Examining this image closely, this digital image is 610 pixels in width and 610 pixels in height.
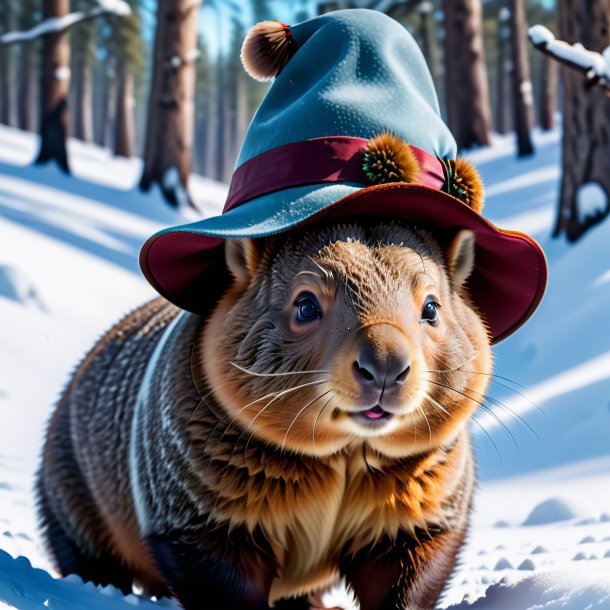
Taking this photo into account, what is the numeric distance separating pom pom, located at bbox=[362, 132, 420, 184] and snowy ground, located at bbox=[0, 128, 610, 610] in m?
0.68

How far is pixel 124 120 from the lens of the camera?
23.7 m

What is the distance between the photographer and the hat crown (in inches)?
109

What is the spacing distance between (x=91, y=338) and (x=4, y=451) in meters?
1.99

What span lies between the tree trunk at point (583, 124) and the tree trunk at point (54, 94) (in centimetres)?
851

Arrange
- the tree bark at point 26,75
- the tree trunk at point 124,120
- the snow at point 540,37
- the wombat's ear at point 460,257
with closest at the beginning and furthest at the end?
the wombat's ear at point 460,257 < the snow at point 540,37 < the tree trunk at point 124,120 < the tree bark at point 26,75

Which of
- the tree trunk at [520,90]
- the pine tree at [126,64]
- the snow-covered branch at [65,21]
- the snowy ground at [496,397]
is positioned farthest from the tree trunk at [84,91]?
the snowy ground at [496,397]

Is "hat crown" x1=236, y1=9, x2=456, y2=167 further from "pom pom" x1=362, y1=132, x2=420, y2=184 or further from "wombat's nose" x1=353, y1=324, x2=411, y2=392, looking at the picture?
"wombat's nose" x1=353, y1=324, x2=411, y2=392

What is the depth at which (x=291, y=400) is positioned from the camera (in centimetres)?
250

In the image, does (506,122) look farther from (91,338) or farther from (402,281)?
(402,281)

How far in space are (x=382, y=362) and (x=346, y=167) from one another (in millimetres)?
693

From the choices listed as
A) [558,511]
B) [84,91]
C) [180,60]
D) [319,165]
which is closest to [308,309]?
[319,165]

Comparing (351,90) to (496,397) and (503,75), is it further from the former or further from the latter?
(503,75)

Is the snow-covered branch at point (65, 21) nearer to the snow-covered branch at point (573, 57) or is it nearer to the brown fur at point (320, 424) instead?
the snow-covered branch at point (573, 57)

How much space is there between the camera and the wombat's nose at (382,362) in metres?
2.27
